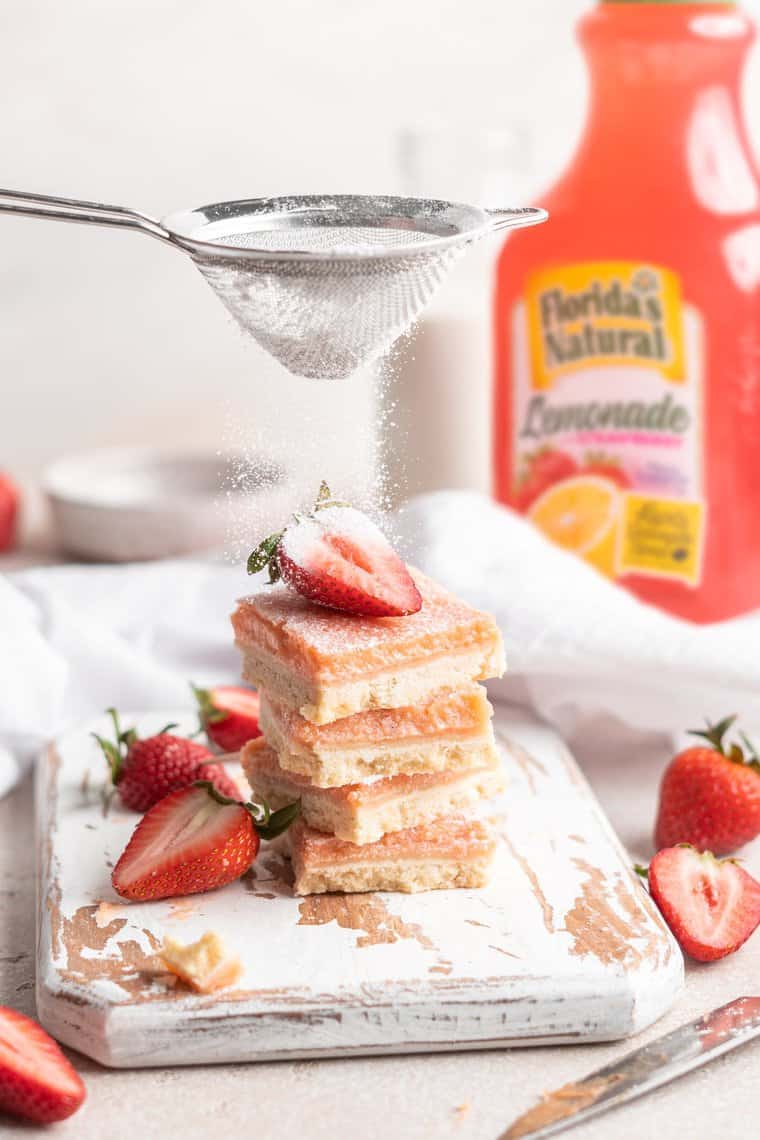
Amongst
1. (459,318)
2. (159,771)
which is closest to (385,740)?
(159,771)

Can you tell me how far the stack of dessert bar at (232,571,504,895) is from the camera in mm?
1637

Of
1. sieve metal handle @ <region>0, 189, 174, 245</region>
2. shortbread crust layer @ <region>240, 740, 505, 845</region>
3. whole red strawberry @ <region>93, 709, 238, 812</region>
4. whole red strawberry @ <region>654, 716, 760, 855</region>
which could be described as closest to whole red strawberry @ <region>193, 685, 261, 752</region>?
whole red strawberry @ <region>93, 709, 238, 812</region>

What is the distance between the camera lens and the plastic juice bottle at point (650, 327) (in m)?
2.44

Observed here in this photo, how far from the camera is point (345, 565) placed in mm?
1662

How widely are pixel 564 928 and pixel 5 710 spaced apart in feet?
2.77

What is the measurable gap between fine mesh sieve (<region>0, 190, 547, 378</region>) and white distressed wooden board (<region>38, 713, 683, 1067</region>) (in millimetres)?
569

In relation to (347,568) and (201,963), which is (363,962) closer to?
(201,963)

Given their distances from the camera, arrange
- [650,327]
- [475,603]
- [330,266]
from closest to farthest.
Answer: [330,266] < [475,603] < [650,327]

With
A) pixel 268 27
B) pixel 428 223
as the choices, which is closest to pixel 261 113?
pixel 268 27

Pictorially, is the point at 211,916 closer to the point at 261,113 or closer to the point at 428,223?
the point at 428,223

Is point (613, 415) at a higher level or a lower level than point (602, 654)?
higher

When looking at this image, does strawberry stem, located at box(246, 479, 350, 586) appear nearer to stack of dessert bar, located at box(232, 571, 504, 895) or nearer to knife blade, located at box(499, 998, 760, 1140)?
stack of dessert bar, located at box(232, 571, 504, 895)

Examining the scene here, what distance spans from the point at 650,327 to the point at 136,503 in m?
0.91

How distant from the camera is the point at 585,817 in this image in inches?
73.1
